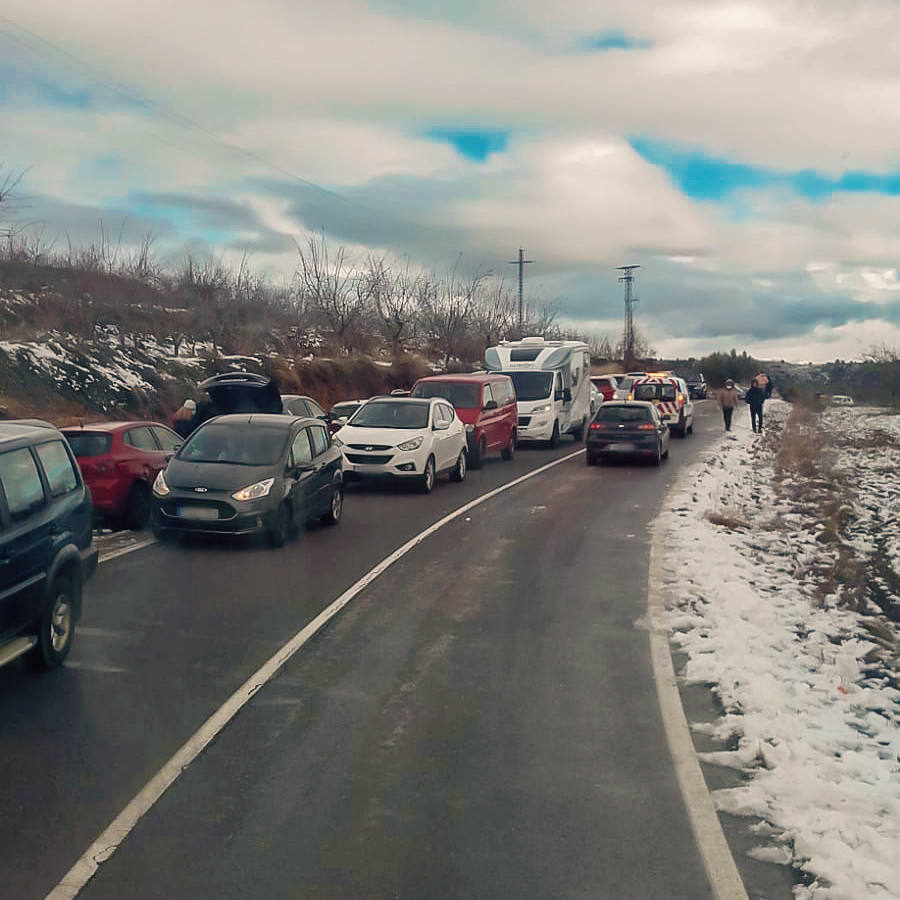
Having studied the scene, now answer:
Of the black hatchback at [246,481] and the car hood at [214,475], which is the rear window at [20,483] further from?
the car hood at [214,475]

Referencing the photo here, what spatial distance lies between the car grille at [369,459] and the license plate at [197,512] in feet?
19.7

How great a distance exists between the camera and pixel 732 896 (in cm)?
412

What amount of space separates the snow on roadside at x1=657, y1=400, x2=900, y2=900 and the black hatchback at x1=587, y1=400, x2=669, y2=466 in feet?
24.3

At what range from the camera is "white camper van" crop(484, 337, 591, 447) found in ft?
90.8

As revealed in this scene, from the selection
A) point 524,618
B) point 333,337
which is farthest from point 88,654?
point 333,337

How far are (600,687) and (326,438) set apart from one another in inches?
338

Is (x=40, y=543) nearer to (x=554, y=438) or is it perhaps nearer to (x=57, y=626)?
(x=57, y=626)

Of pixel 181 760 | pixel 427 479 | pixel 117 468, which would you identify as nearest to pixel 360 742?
pixel 181 760

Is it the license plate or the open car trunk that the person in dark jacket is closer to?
the open car trunk

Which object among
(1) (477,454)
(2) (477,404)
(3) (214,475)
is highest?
(2) (477,404)

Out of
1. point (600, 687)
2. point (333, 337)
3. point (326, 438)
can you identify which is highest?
point (333, 337)

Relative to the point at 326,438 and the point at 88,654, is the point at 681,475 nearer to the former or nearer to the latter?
the point at 326,438

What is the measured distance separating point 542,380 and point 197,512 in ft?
56.5

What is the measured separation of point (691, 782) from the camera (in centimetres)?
533
